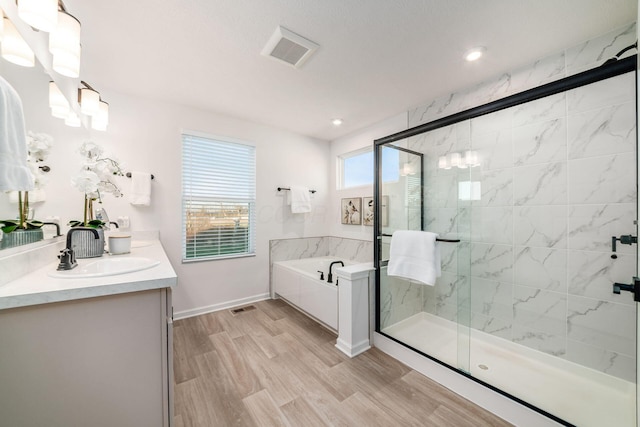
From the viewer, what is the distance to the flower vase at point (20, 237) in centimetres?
97

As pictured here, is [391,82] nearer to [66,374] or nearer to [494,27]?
[494,27]

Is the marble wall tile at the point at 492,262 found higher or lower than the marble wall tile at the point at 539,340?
higher

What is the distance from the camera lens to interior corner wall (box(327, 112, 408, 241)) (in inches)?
120

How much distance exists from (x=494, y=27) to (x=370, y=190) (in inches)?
77.3

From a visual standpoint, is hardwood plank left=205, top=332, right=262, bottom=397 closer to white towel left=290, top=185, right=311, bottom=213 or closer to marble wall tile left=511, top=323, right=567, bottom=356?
white towel left=290, top=185, right=311, bottom=213

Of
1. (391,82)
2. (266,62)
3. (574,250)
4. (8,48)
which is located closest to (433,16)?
(391,82)

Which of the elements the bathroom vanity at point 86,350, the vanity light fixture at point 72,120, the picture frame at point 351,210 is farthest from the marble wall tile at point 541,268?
the vanity light fixture at point 72,120

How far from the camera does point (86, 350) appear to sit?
88cm

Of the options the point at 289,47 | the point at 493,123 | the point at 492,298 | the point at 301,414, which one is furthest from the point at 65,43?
the point at 492,298

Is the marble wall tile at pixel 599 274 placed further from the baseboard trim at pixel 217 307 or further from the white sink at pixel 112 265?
the baseboard trim at pixel 217 307

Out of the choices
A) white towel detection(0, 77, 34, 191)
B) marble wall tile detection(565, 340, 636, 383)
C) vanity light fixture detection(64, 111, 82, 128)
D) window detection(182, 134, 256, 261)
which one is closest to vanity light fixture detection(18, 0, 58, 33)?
white towel detection(0, 77, 34, 191)

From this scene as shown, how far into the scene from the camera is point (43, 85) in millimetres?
1315

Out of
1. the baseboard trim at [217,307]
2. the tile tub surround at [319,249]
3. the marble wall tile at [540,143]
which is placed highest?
the marble wall tile at [540,143]

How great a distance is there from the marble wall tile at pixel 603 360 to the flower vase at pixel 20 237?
3.34 meters
